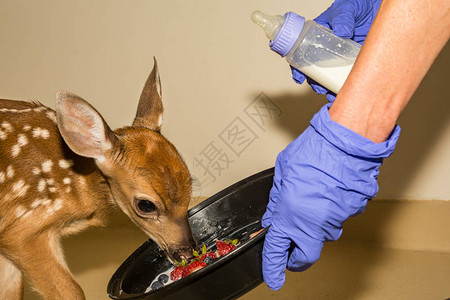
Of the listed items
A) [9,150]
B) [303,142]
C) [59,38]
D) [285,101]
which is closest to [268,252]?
[303,142]

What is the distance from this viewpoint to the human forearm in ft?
3.02

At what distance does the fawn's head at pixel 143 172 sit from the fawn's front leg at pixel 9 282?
0.62 m

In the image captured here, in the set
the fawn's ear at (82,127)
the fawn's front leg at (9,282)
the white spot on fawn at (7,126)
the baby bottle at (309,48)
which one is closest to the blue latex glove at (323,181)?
the baby bottle at (309,48)

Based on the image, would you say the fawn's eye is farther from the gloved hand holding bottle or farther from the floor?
the floor

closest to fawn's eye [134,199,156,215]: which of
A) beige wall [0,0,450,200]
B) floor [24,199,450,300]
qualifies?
floor [24,199,450,300]

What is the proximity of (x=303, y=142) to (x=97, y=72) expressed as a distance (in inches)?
68.4

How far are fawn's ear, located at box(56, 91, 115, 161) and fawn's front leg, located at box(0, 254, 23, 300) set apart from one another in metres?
0.69

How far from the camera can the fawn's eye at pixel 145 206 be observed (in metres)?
1.45

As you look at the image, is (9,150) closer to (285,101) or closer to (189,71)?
(189,71)

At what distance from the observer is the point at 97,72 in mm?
2549

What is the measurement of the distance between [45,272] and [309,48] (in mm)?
1035

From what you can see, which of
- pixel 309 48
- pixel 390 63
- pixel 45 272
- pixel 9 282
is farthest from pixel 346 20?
pixel 9 282

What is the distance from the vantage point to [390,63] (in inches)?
37.2

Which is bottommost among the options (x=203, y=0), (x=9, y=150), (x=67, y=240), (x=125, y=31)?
(x=67, y=240)
